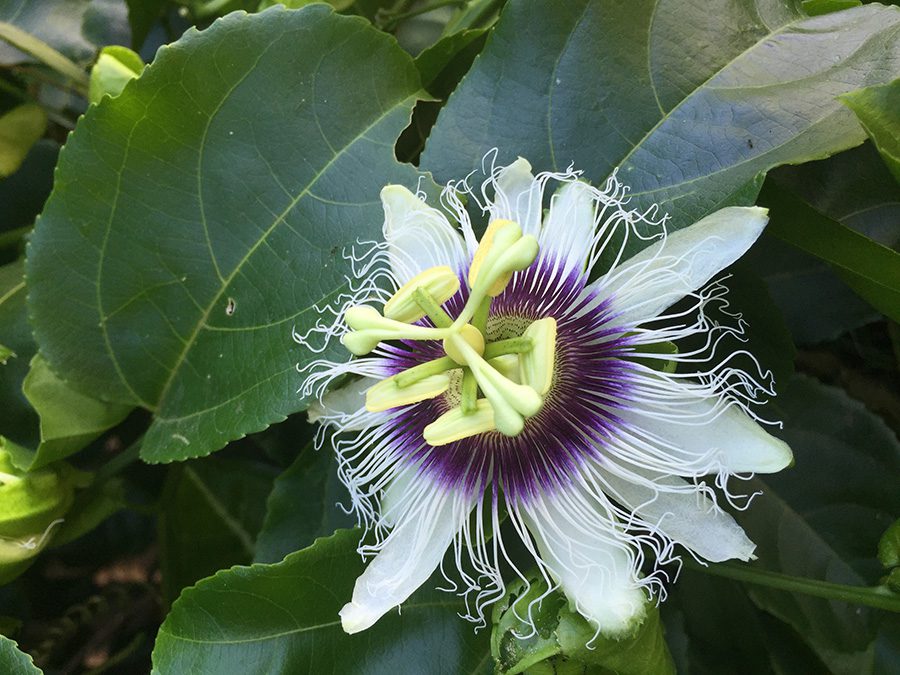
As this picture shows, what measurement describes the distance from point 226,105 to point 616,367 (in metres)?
0.52

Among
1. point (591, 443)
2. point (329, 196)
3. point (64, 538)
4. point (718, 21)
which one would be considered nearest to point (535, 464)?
point (591, 443)

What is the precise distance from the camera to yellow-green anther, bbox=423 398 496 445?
0.81 meters

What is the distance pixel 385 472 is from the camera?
1.03 meters

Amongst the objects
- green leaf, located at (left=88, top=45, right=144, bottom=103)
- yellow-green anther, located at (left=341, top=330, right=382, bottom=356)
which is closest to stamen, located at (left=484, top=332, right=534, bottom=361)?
yellow-green anther, located at (left=341, top=330, right=382, bottom=356)

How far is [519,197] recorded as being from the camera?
951 mm

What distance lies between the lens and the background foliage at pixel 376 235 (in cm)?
92

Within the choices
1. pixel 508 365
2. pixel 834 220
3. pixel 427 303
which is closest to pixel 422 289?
pixel 427 303

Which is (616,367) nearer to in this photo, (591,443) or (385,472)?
(591,443)

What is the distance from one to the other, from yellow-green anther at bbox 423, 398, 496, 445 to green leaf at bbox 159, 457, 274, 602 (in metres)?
0.72

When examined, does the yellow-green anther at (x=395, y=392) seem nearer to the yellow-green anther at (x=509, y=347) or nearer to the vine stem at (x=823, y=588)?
the yellow-green anther at (x=509, y=347)

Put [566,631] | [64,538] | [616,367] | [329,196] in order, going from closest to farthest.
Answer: [566,631]
[616,367]
[329,196]
[64,538]

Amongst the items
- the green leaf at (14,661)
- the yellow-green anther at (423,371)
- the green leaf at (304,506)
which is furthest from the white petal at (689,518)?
the green leaf at (14,661)

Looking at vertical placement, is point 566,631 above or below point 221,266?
below

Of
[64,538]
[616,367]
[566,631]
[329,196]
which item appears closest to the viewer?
[566,631]
